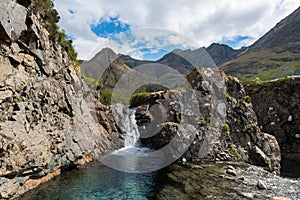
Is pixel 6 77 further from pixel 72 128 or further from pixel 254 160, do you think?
pixel 254 160

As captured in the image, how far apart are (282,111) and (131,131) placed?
23608mm

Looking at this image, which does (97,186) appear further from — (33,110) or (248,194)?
(248,194)

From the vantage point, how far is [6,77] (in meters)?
11.6

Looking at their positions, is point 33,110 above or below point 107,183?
above

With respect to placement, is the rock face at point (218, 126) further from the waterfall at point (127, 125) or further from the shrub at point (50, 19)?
the shrub at point (50, 19)

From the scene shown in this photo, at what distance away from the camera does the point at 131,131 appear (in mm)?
29344

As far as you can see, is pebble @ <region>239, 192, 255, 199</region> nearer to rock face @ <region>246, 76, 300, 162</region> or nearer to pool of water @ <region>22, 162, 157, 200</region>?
pool of water @ <region>22, 162, 157, 200</region>

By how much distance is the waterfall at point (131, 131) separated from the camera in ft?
92.3

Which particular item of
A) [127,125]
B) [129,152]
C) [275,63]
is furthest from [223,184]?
[275,63]

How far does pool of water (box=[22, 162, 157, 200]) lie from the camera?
38.6ft

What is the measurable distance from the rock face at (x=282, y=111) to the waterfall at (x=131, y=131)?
804 inches

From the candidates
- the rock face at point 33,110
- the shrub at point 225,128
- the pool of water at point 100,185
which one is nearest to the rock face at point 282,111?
the shrub at point 225,128

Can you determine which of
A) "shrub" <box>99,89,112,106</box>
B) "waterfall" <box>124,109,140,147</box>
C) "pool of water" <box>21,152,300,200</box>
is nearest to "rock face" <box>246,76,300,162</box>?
"waterfall" <box>124,109,140,147</box>

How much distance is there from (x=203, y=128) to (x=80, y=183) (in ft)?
40.9
